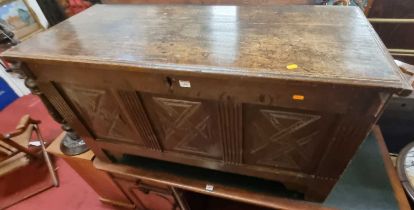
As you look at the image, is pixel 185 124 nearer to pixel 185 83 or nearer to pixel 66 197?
pixel 185 83

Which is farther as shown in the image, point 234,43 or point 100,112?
point 100,112

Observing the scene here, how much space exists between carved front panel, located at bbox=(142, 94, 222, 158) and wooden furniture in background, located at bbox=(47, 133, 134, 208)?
1.86ft

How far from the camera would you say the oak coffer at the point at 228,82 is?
1.73 feet

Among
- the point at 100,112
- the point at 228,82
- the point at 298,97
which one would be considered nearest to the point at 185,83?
the point at 228,82

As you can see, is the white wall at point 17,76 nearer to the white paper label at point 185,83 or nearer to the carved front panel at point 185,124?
the carved front panel at point 185,124

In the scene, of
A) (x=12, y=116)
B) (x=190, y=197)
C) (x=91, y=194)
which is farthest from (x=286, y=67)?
(x=12, y=116)

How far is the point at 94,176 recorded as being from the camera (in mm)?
1333

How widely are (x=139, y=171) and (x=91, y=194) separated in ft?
2.96

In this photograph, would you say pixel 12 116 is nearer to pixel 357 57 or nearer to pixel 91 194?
pixel 91 194

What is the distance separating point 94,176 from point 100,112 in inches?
26.5

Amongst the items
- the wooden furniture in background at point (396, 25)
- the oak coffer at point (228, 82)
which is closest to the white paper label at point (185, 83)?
the oak coffer at point (228, 82)

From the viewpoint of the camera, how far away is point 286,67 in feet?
1.73

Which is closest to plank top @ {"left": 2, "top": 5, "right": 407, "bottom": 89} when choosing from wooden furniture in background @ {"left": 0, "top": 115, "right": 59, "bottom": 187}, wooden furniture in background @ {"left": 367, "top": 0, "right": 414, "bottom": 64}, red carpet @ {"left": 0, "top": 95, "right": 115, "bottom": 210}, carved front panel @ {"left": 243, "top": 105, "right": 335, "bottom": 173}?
carved front panel @ {"left": 243, "top": 105, "right": 335, "bottom": 173}

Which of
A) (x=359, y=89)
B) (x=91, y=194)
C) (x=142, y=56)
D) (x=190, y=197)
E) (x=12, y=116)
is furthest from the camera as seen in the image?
(x=12, y=116)
